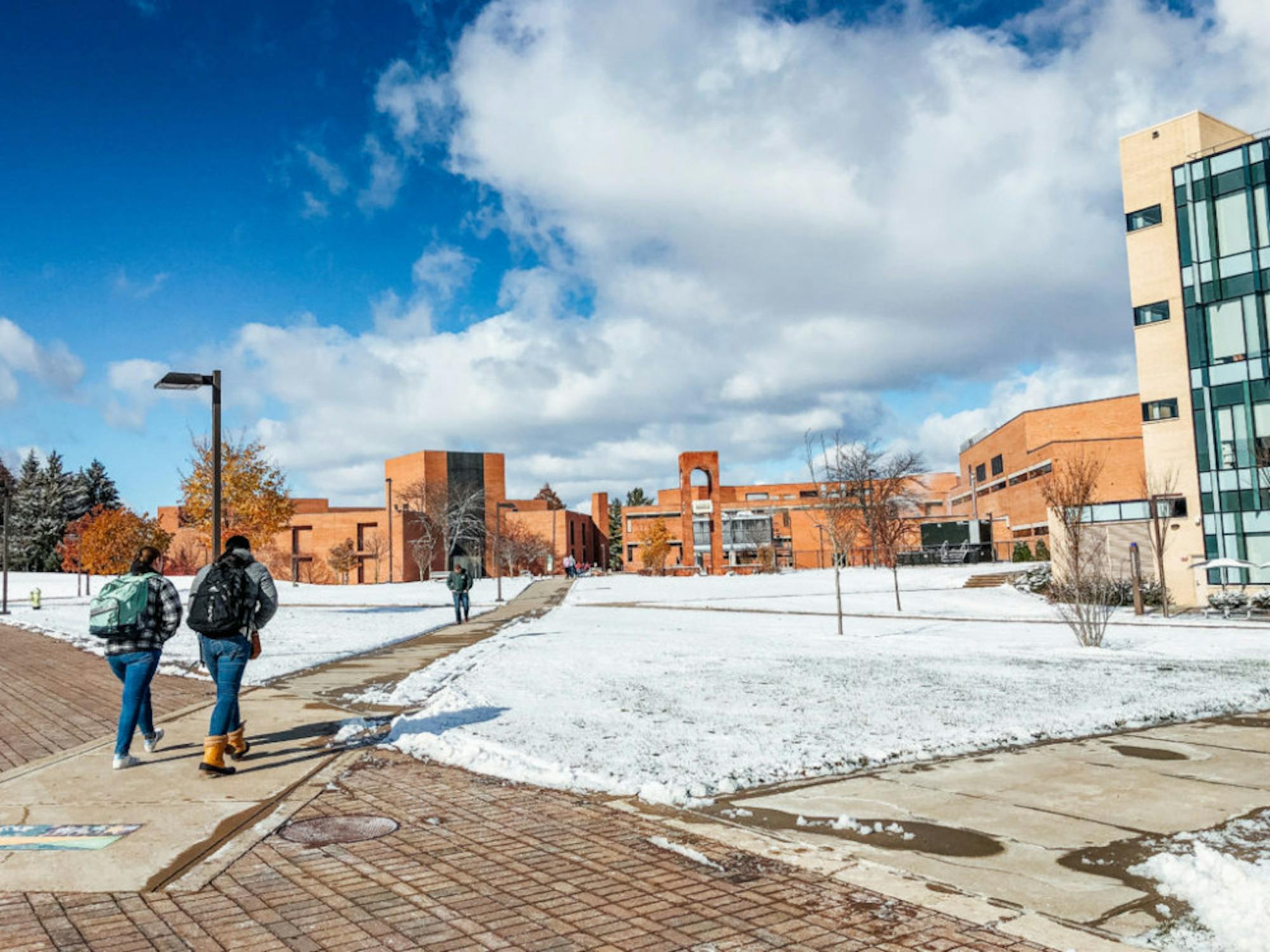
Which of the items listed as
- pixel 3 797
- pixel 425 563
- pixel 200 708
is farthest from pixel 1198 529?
pixel 425 563

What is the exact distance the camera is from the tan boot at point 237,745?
7395 millimetres

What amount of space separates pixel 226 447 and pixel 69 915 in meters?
29.7

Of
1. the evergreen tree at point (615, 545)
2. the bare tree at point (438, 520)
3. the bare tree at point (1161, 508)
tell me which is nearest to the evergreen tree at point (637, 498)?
the evergreen tree at point (615, 545)

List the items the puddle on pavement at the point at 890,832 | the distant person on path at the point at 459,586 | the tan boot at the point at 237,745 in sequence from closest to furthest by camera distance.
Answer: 1. the puddle on pavement at the point at 890,832
2. the tan boot at the point at 237,745
3. the distant person on path at the point at 459,586

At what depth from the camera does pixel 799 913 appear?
13.4ft

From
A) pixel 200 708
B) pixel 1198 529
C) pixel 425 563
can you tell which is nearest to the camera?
pixel 200 708

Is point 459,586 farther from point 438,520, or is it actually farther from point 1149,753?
point 438,520

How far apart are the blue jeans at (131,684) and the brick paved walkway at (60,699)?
1.15 metres

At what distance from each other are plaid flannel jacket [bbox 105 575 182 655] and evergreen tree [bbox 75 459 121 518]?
3129 inches

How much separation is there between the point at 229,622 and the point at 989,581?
39064 millimetres

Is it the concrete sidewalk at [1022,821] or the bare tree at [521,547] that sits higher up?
the bare tree at [521,547]

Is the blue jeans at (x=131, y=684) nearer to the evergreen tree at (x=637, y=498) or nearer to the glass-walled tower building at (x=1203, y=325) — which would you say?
the glass-walled tower building at (x=1203, y=325)

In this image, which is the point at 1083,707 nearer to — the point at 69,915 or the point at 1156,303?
the point at 69,915

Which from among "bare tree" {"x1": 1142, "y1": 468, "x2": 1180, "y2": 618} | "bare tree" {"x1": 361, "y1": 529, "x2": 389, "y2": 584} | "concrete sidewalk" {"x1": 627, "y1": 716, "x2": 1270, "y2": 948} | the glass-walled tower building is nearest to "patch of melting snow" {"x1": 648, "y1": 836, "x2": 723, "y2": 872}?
"concrete sidewalk" {"x1": 627, "y1": 716, "x2": 1270, "y2": 948}
